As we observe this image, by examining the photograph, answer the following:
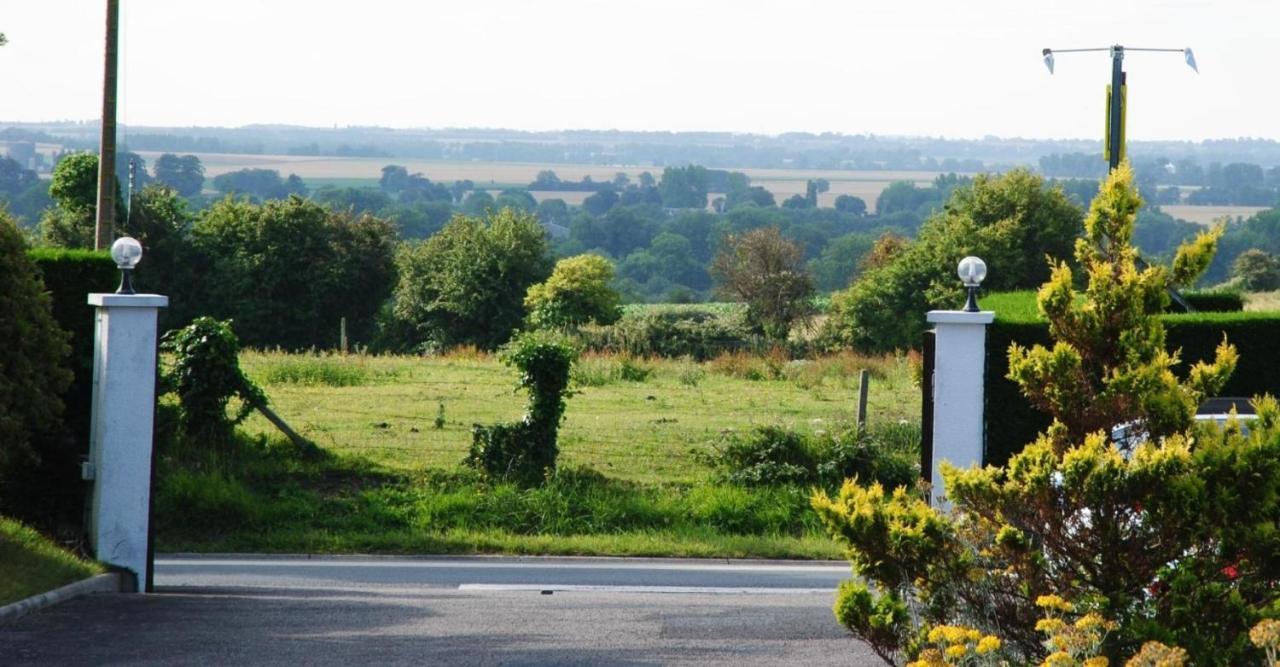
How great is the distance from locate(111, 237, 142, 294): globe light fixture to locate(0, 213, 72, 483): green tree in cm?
64

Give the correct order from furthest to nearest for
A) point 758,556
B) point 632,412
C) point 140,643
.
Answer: point 632,412
point 758,556
point 140,643

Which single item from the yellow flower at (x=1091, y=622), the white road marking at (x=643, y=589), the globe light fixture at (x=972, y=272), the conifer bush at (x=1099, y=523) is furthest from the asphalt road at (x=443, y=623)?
the globe light fixture at (x=972, y=272)

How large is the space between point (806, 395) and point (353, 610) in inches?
682

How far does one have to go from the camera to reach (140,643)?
33.9 feet

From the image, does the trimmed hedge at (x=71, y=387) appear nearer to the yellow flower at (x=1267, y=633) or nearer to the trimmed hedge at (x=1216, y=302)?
the yellow flower at (x=1267, y=633)

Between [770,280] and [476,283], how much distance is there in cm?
1259

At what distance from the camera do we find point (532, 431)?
1906 centimetres

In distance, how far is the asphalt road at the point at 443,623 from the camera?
32.7 feet

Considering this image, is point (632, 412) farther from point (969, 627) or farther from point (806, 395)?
point (969, 627)

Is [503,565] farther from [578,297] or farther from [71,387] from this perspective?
[578,297]

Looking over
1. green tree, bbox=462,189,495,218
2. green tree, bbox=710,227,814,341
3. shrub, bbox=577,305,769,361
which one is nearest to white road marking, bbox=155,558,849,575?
shrub, bbox=577,305,769,361

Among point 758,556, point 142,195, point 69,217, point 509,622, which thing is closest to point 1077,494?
Answer: point 509,622

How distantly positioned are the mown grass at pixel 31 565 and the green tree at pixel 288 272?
1837 inches

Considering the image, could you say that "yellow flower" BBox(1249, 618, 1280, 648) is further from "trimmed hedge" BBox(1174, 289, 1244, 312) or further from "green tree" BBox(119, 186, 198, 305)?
"green tree" BBox(119, 186, 198, 305)
